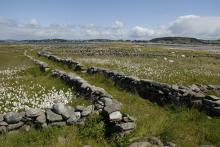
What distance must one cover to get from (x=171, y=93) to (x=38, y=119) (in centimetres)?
676

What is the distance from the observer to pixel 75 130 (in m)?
10.8

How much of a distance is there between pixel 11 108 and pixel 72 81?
21.0 feet

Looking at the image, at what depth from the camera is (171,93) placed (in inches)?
591

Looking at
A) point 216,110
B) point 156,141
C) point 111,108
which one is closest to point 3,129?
point 111,108

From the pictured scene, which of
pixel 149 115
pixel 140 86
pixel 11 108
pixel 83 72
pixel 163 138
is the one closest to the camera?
pixel 163 138

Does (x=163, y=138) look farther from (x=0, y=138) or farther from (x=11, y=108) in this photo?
(x=11, y=108)

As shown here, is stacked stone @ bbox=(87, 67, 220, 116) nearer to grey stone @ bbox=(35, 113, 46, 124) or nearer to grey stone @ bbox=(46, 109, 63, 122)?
grey stone @ bbox=(46, 109, 63, 122)

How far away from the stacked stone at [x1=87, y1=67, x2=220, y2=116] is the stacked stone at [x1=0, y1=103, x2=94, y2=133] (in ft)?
16.7

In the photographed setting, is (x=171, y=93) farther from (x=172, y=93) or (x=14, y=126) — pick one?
(x=14, y=126)

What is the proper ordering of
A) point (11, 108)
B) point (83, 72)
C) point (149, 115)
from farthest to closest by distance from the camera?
point (83, 72), point (11, 108), point (149, 115)

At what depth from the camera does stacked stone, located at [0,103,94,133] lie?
11102 millimetres

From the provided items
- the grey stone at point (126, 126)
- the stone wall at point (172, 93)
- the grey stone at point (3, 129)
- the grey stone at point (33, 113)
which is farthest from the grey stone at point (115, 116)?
the stone wall at point (172, 93)

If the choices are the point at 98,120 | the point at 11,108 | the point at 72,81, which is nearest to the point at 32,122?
the point at 98,120

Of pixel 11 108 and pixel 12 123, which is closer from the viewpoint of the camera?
pixel 12 123
